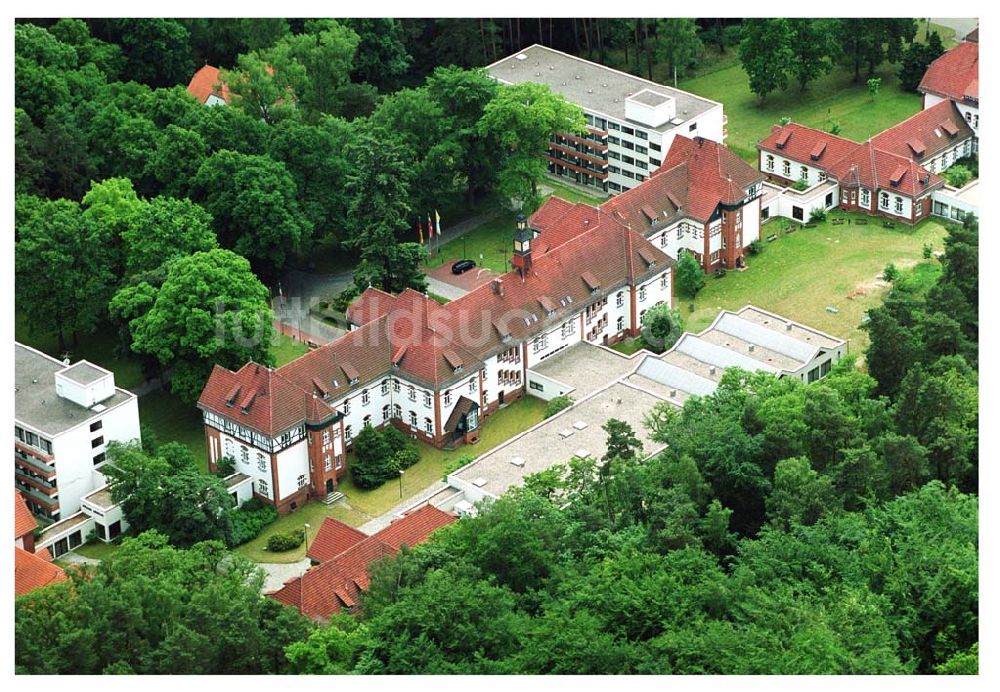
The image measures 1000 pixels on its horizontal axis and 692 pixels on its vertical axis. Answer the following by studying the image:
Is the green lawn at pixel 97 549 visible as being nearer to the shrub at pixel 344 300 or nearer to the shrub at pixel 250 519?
the shrub at pixel 250 519

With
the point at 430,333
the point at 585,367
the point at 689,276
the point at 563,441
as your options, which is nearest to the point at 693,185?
the point at 689,276

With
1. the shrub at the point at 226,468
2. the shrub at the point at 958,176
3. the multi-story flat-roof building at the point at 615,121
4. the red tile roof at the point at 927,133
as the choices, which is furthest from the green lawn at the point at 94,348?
the shrub at the point at 958,176

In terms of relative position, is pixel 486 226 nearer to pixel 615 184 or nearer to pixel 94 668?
pixel 615 184

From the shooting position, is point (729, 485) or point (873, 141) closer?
point (729, 485)

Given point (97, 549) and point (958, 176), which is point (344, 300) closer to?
point (97, 549)

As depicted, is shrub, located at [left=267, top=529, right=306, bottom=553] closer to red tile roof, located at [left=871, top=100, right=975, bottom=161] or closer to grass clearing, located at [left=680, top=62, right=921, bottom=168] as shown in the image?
grass clearing, located at [left=680, top=62, right=921, bottom=168]

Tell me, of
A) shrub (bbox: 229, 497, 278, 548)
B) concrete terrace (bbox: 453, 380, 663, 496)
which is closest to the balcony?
shrub (bbox: 229, 497, 278, 548)

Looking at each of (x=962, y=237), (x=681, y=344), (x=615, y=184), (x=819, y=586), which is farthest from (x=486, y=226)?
(x=819, y=586)
